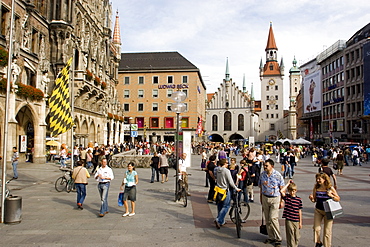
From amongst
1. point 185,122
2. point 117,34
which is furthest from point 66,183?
Result: point 185,122

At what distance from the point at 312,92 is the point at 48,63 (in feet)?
193

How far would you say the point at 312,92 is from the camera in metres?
71.1

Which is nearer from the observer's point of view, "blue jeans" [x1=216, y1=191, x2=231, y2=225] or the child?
the child

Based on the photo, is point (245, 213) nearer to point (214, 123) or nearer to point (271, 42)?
point (214, 123)

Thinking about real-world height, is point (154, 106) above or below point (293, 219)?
above

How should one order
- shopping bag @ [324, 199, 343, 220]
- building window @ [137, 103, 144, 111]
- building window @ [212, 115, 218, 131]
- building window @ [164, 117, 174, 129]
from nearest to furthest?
shopping bag @ [324, 199, 343, 220]
building window @ [164, 117, 174, 129]
building window @ [137, 103, 144, 111]
building window @ [212, 115, 218, 131]

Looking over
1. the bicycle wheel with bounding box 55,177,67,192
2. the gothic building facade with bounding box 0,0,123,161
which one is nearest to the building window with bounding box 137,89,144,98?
the gothic building facade with bounding box 0,0,123,161

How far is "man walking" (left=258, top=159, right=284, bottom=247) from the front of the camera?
6.52 metres

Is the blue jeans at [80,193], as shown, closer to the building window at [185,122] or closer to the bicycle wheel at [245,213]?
the bicycle wheel at [245,213]

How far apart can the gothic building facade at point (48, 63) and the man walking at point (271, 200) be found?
11542 mm

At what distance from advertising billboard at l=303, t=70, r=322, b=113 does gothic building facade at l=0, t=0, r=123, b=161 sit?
45.3 metres

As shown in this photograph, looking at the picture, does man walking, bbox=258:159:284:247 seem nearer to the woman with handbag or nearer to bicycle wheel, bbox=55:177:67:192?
the woman with handbag

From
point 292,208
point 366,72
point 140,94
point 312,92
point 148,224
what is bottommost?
point 148,224

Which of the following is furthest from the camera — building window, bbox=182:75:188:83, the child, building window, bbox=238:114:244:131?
building window, bbox=238:114:244:131
